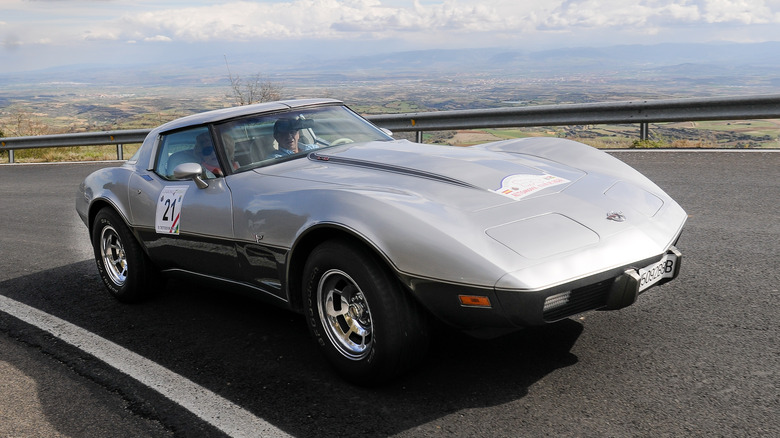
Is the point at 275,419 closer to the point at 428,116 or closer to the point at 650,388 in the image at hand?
the point at 650,388

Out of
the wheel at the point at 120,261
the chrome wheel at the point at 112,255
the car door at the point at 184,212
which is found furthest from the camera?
the chrome wheel at the point at 112,255

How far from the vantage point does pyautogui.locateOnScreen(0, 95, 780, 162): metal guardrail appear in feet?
31.0

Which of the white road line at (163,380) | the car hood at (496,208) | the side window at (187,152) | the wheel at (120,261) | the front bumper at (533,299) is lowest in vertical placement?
the white road line at (163,380)

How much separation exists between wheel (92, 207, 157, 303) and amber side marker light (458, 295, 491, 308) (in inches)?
110

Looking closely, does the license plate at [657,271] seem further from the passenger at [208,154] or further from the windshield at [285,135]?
the passenger at [208,154]

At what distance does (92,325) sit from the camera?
4.45 metres

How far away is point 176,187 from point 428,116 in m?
7.85

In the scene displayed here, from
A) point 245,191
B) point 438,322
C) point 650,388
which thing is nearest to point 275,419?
point 438,322

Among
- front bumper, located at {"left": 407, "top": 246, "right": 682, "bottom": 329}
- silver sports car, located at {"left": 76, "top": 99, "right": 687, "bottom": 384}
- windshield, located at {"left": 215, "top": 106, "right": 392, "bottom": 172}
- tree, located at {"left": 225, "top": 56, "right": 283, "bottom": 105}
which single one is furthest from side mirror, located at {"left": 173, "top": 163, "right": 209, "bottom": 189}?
tree, located at {"left": 225, "top": 56, "right": 283, "bottom": 105}

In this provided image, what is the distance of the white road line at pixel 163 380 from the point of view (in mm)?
2943

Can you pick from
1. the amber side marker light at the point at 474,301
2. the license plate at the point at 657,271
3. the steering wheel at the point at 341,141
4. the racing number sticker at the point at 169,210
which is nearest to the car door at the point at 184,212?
the racing number sticker at the point at 169,210

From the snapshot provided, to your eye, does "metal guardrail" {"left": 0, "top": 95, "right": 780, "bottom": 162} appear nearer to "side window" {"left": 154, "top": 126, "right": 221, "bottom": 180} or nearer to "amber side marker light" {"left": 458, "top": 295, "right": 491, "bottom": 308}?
"side window" {"left": 154, "top": 126, "right": 221, "bottom": 180}

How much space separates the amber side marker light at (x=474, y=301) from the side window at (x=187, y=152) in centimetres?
196

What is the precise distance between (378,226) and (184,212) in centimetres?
170
